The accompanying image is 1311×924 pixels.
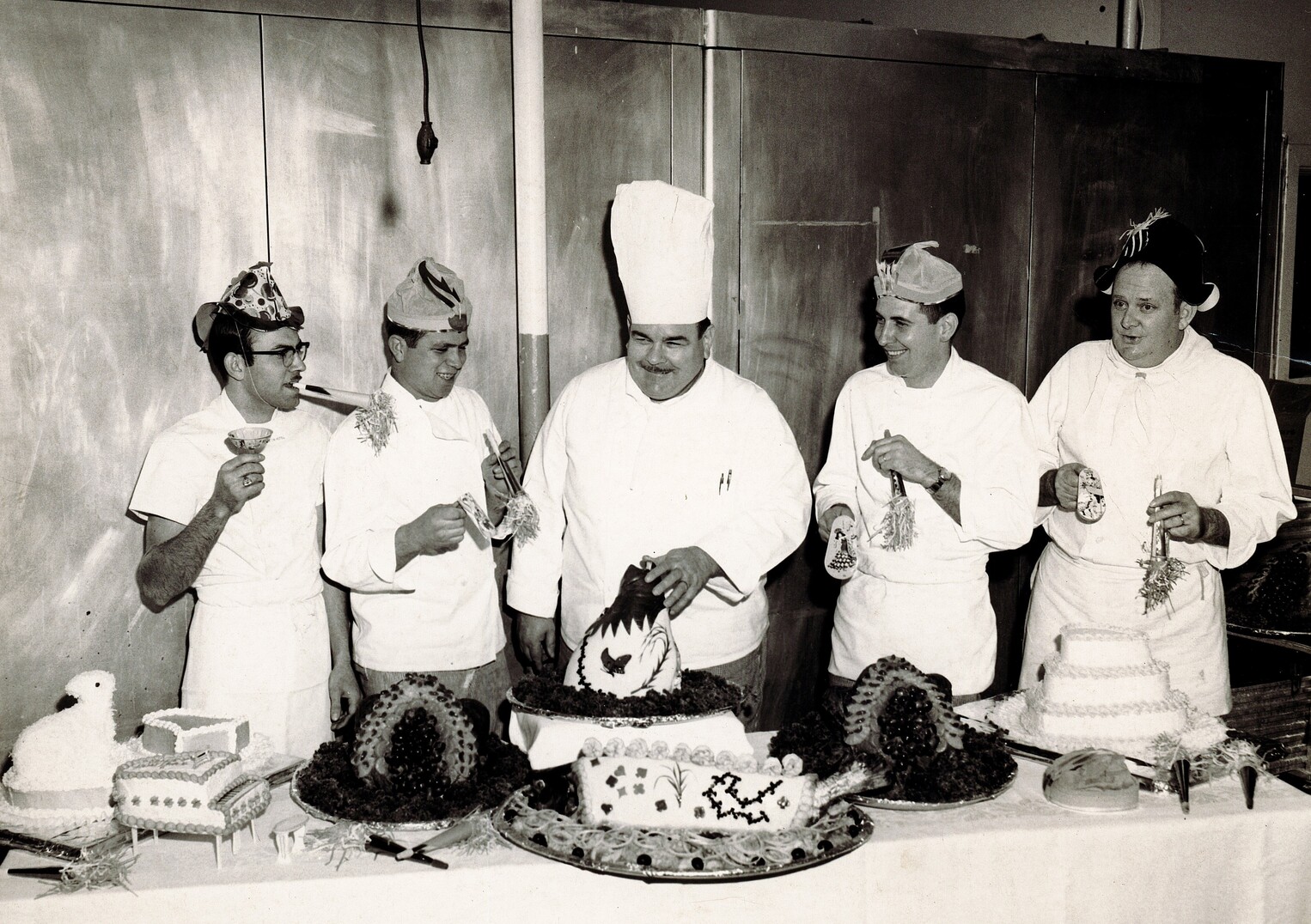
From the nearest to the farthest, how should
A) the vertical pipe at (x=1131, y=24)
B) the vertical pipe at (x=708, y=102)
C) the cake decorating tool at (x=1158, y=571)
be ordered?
the cake decorating tool at (x=1158, y=571) < the vertical pipe at (x=708, y=102) < the vertical pipe at (x=1131, y=24)

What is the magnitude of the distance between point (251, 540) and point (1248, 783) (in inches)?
111

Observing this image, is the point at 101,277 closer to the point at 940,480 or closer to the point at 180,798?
the point at 180,798

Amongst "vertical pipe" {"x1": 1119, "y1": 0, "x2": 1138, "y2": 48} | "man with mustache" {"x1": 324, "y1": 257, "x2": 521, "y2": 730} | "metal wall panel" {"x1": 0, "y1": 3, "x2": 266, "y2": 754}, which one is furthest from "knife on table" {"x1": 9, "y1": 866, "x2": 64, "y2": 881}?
"vertical pipe" {"x1": 1119, "y1": 0, "x2": 1138, "y2": 48}

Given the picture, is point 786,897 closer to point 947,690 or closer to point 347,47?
point 947,690

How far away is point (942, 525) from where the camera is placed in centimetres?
359

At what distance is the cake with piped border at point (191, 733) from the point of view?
8.53 feet

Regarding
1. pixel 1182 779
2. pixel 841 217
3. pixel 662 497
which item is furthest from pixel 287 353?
pixel 1182 779

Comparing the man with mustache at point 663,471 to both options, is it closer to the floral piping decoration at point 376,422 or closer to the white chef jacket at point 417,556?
the white chef jacket at point 417,556

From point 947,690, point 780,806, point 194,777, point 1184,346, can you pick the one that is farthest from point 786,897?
point 1184,346

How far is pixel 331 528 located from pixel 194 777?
3.63ft

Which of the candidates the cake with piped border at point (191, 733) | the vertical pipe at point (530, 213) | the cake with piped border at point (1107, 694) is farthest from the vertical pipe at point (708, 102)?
the cake with piped border at point (191, 733)

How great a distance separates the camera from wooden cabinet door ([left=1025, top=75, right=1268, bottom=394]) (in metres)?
5.20

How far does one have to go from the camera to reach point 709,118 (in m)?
4.60

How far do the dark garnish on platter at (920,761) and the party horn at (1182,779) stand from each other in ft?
1.23
